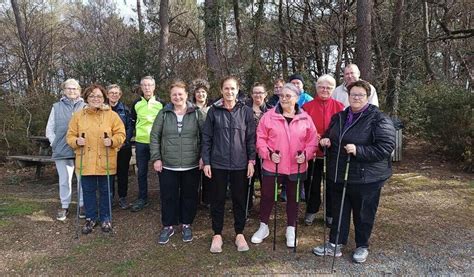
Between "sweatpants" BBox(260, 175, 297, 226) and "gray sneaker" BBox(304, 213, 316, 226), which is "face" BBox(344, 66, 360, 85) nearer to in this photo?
"sweatpants" BBox(260, 175, 297, 226)

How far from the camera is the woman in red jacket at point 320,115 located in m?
4.39

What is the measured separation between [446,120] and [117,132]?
6.59 m

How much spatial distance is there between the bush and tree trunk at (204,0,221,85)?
5763 millimetres

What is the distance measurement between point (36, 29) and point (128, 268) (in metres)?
16.1

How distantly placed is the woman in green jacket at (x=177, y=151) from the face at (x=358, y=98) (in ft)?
5.48

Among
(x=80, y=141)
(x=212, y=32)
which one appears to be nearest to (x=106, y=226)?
(x=80, y=141)

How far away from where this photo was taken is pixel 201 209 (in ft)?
17.9

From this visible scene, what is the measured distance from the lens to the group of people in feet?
12.2

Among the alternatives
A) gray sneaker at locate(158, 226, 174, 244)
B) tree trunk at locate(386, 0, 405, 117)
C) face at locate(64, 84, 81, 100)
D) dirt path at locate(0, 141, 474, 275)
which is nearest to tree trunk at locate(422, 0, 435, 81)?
tree trunk at locate(386, 0, 405, 117)

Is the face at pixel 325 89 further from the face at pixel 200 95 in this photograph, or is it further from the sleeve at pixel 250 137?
the face at pixel 200 95

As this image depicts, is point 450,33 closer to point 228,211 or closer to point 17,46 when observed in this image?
point 228,211

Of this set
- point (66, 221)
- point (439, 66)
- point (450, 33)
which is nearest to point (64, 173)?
point (66, 221)

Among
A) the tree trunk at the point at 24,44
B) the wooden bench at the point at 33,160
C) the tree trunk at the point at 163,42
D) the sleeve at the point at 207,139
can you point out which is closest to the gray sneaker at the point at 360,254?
the sleeve at the point at 207,139

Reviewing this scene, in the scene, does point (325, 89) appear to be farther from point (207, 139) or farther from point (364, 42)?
point (364, 42)
